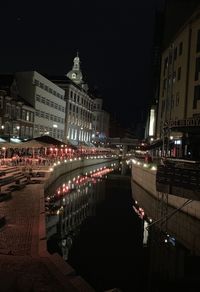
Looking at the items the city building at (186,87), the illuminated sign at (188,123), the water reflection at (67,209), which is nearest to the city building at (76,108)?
the city building at (186,87)

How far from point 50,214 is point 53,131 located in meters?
75.0

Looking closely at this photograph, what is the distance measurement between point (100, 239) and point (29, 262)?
37.1ft

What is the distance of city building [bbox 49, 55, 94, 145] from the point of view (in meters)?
123

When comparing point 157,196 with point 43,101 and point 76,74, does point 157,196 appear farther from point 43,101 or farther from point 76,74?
point 76,74

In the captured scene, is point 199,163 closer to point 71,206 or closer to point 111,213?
point 111,213

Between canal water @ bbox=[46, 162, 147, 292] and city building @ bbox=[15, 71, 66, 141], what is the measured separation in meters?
46.1

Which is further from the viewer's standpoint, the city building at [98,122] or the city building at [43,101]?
the city building at [98,122]

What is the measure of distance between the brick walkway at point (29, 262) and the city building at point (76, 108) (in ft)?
328

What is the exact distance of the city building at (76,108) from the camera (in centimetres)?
12294

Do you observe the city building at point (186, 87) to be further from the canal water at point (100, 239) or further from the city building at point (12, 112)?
the city building at point (12, 112)

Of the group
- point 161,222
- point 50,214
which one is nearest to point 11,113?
point 50,214

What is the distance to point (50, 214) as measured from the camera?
30344 mm

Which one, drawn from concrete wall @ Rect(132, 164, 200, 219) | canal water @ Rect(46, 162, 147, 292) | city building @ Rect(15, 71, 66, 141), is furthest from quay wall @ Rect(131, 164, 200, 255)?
city building @ Rect(15, 71, 66, 141)

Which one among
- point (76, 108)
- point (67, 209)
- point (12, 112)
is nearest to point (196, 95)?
point (67, 209)
